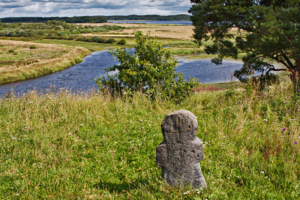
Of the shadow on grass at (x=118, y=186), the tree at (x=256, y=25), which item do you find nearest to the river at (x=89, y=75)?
the tree at (x=256, y=25)

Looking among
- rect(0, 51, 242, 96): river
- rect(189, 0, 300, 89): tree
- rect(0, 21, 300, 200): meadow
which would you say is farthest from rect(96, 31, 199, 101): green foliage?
rect(0, 51, 242, 96): river

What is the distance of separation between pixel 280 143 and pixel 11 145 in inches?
230

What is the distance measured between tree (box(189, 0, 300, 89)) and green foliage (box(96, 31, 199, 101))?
3801 millimetres

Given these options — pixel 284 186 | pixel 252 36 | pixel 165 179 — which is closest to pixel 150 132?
pixel 165 179

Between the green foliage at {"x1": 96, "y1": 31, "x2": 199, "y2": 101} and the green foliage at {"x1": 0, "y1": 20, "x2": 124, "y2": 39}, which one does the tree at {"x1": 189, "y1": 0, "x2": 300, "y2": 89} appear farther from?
the green foliage at {"x1": 0, "y1": 20, "x2": 124, "y2": 39}

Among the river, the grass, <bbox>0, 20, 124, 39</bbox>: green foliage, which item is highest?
<bbox>0, 20, 124, 39</bbox>: green foliage

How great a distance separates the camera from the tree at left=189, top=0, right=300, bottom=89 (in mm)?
12898

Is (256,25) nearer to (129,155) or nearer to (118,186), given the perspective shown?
(129,155)

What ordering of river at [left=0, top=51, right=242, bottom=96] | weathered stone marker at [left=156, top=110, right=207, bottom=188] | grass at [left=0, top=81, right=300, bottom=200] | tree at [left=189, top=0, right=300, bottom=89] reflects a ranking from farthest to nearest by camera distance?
river at [left=0, top=51, right=242, bottom=96] → tree at [left=189, top=0, right=300, bottom=89] → grass at [left=0, top=81, right=300, bottom=200] → weathered stone marker at [left=156, top=110, right=207, bottom=188]

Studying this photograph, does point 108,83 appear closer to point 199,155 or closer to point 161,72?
point 161,72

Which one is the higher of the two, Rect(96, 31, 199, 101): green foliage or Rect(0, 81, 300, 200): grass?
Rect(96, 31, 199, 101): green foliage

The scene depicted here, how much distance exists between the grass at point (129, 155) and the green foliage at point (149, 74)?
2122mm

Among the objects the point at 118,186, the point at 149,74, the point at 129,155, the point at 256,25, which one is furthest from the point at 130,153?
the point at 256,25

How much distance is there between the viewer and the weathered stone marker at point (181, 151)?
11.5 ft
